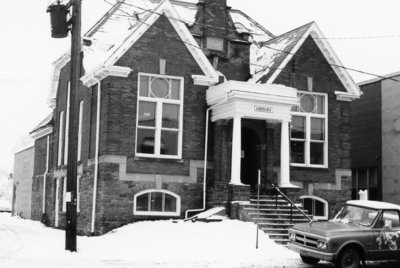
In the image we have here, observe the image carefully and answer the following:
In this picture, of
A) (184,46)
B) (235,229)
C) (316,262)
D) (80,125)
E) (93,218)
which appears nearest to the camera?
(316,262)

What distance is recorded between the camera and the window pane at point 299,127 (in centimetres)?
2409

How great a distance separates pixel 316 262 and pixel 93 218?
8579 mm

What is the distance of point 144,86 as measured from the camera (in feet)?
71.5

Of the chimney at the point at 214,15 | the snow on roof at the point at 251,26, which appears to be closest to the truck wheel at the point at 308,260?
the chimney at the point at 214,15

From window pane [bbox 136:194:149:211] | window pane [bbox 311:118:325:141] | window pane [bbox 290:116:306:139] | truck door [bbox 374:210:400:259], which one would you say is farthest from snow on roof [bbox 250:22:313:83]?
truck door [bbox 374:210:400:259]

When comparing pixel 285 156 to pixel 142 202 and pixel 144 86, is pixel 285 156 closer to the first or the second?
pixel 142 202

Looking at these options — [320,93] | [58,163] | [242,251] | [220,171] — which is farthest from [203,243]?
[58,163]

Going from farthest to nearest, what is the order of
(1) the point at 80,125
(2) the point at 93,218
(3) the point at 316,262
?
(1) the point at 80,125
(2) the point at 93,218
(3) the point at 316,262

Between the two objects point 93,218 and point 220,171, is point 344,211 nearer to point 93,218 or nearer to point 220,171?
point 220,171

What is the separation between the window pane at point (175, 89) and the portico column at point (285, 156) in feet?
12.8

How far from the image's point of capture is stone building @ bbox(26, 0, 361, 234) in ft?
69.3

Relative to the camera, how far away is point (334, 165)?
2458 cm

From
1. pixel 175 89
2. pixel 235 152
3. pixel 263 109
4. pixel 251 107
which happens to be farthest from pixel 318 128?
pixel 175 89

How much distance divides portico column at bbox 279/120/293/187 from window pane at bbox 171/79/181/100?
3915mm
